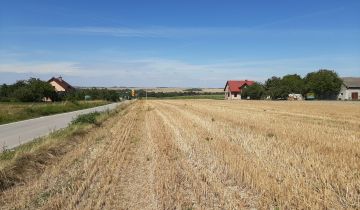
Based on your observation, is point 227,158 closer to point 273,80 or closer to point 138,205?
point 138,205

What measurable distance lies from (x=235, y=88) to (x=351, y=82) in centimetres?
3697

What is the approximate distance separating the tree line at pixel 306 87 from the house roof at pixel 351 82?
2797 mm

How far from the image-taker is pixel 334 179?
29.1 feet

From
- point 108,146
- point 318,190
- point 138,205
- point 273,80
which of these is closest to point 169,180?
point 138,205

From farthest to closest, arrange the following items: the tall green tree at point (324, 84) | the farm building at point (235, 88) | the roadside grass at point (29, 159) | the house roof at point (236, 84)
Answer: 1. the house roof at point (236, 84)
2. the farm building at point (235, 88)
3. the tall green tree at point (324, 84)
4. the roadside grass at point (29, 159)

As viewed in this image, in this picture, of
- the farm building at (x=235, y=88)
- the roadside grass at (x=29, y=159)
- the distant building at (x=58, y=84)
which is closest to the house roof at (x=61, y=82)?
the distant building at (x=58, y=84)

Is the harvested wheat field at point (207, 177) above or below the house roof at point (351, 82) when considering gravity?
below

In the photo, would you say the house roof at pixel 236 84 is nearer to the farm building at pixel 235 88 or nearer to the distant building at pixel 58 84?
the farm building at pixel 235 88

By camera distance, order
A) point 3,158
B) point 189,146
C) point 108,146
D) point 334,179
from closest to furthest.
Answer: point 334,179 < point 3,158 < point 189,146 < point 108,146

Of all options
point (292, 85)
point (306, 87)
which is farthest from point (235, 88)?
point (306, 87)

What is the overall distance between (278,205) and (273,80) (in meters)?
109

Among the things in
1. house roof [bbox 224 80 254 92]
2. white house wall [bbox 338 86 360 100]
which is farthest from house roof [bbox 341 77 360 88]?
house roof [bbox 224 80 254 92]

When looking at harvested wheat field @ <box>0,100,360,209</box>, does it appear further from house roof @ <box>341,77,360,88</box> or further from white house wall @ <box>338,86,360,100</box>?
house roof @ <box>341,77,360,88</box>

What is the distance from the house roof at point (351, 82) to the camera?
10111 centimetres
